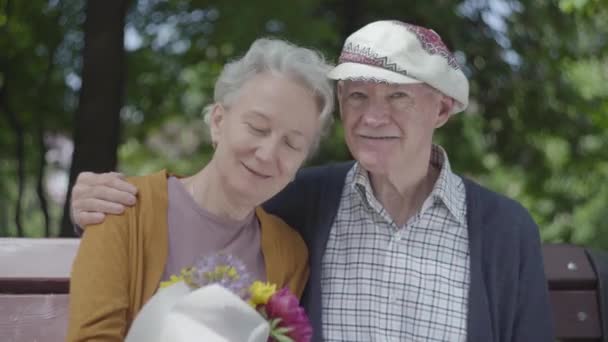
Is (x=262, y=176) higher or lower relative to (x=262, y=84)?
lower

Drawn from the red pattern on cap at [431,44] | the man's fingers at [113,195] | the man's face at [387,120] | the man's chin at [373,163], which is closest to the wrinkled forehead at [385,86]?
the man's face at [387,120]

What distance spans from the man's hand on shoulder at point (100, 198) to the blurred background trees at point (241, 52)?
6.93 feet

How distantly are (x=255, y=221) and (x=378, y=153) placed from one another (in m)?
0.46

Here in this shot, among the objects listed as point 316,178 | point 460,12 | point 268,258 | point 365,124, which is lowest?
point 268,258

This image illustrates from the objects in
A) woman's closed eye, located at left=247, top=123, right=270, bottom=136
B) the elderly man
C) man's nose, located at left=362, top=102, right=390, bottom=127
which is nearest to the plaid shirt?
the elderly man

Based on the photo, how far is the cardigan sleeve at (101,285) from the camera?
8.09 feet

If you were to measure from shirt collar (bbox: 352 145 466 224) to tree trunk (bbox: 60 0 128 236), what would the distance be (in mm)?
2111

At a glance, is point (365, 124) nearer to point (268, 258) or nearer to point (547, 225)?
point (268, 258)

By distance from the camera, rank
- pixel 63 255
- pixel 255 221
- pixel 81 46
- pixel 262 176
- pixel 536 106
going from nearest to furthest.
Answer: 1. pixel 262 176
2. pixel 255 221
3. pixel 63 255
4. pixel 81 46
5. pixel 536 106

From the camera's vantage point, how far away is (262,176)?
8.87ft

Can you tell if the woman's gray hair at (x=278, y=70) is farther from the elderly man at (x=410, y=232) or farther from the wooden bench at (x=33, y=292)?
the wooden bench at (x=33, y=292)

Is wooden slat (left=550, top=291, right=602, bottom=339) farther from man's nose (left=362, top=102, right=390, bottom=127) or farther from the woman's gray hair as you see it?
the woman's gray hair

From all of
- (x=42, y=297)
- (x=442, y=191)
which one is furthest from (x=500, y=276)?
(x=42, y=297)

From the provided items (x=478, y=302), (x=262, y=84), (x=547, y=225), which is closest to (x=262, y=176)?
(x=262, y=84)
